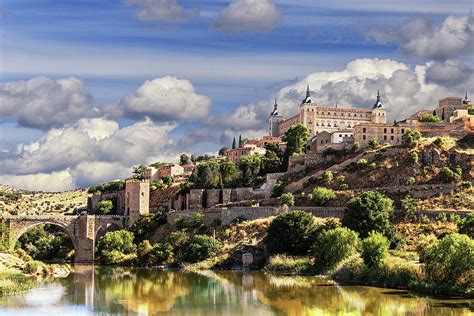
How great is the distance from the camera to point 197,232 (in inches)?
3095

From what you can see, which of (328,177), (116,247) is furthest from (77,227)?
(328,177)

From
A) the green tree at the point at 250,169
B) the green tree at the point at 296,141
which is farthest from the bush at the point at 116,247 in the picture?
the green tree at the point at 296,141

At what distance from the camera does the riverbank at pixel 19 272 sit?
53.6 meters

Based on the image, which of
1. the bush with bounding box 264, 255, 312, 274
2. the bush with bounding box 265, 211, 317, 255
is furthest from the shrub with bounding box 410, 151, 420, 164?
the bush with bounding box 264, 255, 312, 274

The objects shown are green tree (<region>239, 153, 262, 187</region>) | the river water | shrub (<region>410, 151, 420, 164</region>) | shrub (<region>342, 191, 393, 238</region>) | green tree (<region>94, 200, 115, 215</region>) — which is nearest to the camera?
the river water

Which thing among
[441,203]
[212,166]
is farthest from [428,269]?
[212,166]

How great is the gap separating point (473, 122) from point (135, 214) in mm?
42062

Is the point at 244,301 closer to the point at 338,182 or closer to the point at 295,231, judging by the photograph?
the point at 295,231

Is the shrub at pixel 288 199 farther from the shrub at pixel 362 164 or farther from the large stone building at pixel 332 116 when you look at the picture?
the large stone building at pixel 332 116

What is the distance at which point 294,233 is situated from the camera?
6725cm

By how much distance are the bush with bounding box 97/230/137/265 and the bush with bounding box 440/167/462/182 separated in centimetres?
3376

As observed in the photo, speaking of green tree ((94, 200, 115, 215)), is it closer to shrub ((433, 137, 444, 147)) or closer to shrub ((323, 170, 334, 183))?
shrub ((323, 170, 334, 183))

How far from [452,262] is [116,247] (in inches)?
1797

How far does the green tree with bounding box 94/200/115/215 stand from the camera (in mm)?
99000
